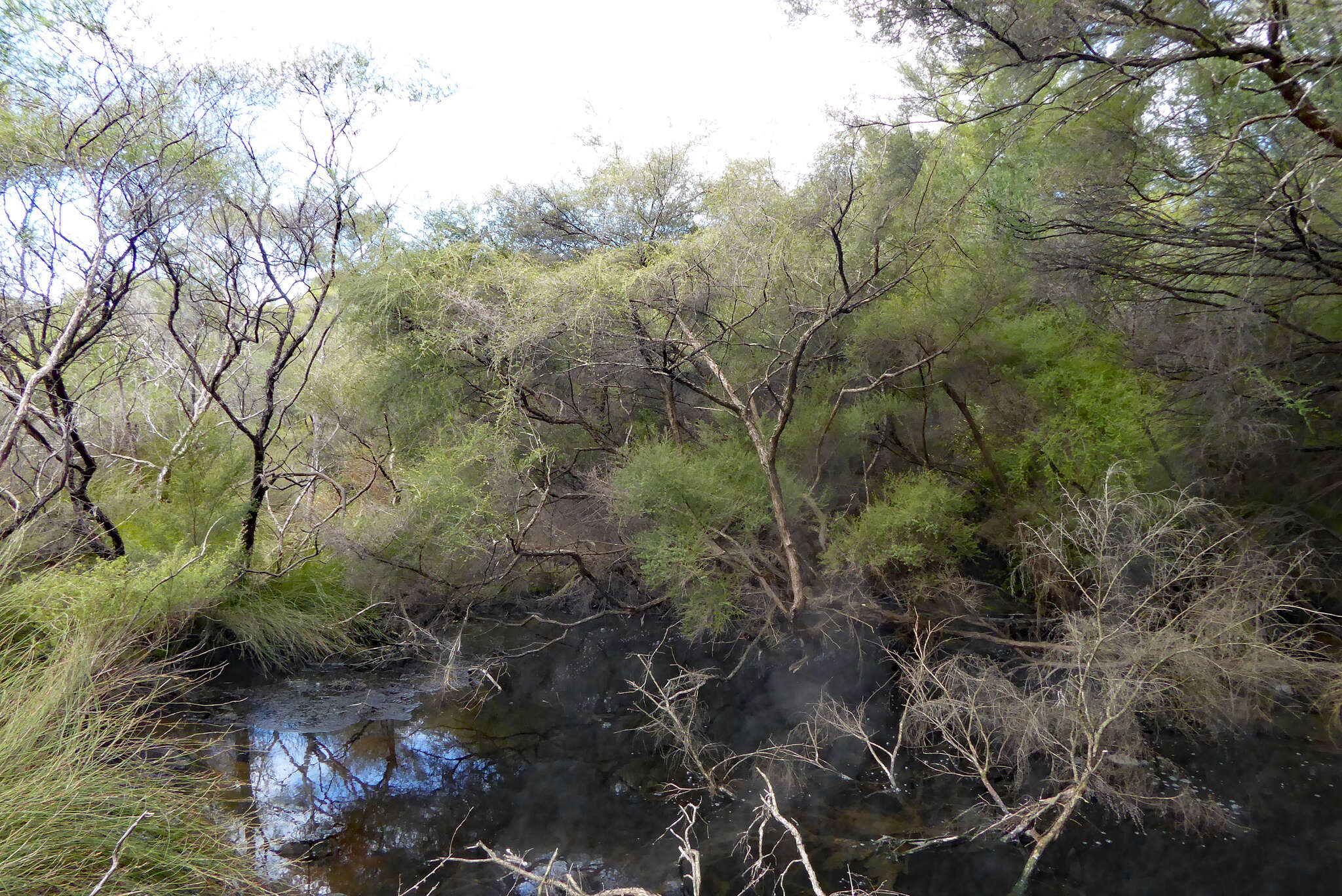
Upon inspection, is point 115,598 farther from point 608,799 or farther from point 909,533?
point 909,533

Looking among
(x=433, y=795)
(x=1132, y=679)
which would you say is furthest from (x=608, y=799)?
(x=1132, y=679)

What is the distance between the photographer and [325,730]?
22.9ft

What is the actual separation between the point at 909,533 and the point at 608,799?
3.40m

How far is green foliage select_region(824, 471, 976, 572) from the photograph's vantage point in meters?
6.94

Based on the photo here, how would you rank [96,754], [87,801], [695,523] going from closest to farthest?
[87,801]
[96,754]
[695,523]

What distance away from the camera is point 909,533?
22.9 feet

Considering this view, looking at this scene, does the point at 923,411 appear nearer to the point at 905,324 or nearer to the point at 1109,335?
the point at 905,324

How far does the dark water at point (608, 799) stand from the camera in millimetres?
4934

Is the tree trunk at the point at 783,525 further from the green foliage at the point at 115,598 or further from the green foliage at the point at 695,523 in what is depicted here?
the green foliage at the point at 115,598

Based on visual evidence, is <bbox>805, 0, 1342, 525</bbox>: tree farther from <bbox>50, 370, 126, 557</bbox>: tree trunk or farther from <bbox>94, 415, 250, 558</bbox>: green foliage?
<bbox>94, 415, 250, 558</bbox>: green foliage

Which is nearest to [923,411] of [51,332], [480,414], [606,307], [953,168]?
[953,168]

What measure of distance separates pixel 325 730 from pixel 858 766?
15.2ft

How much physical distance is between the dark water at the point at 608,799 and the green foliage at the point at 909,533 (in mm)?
970

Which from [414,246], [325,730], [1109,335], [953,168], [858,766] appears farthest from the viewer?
[414,246]
